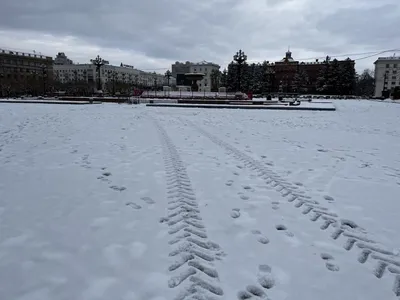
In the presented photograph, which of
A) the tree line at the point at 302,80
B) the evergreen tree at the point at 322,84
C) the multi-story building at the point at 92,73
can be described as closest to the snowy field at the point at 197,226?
the tree line at the point at 302,80

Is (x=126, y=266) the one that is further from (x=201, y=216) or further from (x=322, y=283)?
(x=322, y=283)

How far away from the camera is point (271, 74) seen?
81062 mm

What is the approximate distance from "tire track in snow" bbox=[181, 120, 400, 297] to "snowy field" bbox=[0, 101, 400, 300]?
18 mm

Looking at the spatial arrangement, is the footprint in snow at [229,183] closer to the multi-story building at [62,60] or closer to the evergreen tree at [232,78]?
the evergreen tree at [232,78]

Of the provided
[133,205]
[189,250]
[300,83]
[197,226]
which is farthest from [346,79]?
[189,250]

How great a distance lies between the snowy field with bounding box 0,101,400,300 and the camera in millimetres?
2666

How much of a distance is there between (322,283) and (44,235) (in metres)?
3.04

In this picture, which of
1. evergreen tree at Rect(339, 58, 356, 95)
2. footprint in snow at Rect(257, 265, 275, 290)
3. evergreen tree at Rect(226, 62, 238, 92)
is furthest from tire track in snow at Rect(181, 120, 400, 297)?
Answer: evergreen tree at Rect(339, 58, 356, 95)

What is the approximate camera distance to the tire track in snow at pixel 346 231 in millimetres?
2949

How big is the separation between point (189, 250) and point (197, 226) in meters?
0.55

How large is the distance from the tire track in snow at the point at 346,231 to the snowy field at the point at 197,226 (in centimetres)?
2

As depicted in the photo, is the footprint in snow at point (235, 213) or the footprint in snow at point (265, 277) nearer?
the footprint in snow at point (265, 277)

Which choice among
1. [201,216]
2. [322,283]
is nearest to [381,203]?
[322,283]

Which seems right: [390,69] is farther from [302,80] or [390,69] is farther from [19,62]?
[19,62]
